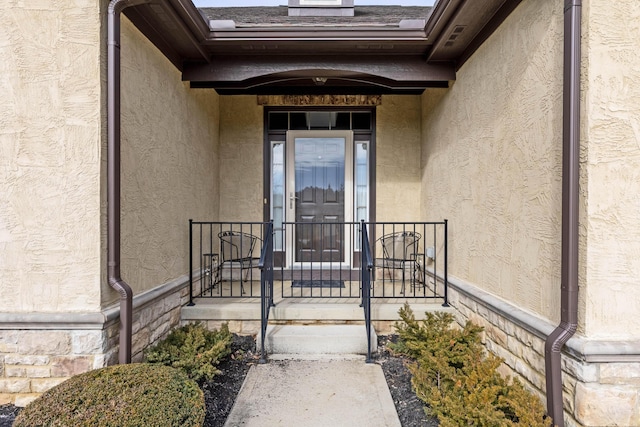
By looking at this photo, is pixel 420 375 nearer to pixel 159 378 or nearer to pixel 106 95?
pixel 159 378

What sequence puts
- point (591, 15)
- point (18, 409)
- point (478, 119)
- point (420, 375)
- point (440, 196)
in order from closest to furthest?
point (591, 15) → point (18, 409) → point (420, 375) → point (478, 119) → point (440, 196)

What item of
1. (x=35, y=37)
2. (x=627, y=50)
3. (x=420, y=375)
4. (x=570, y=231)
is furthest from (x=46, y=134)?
(x=627, y=50)

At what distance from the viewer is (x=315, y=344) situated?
3.13 metres

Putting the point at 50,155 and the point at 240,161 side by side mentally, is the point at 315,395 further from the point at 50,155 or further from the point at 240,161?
the point at 240,161

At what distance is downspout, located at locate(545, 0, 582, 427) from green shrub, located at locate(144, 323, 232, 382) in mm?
2177

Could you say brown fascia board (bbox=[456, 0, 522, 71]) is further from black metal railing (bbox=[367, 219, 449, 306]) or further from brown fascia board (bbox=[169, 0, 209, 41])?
brown fascia board (bbox=[169, 0, 209, 41])

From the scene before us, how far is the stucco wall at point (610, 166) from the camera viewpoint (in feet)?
5.86

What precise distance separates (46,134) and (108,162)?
407 mm

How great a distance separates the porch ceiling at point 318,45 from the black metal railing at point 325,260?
152 centimetres

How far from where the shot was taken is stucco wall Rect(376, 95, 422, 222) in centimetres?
471

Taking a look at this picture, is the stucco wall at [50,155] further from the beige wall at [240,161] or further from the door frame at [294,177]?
the door frame at [294,177]

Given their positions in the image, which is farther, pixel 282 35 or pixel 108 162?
pixel 282 35

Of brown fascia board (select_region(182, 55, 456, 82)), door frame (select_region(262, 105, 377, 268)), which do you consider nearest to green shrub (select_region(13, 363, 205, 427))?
brown fascia board (select_region(182, 55, 456, 82))

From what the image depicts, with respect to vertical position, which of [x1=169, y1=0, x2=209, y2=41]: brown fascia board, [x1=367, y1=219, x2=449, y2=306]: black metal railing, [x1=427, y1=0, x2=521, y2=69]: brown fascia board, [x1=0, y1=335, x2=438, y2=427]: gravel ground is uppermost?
[x1=169, y1=0, x2=209, y2=41]: brown fascia board
